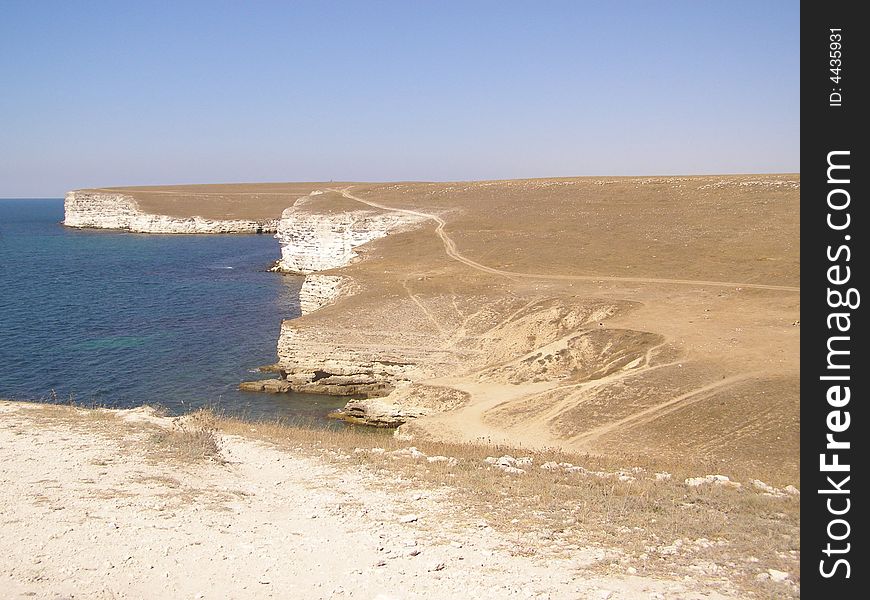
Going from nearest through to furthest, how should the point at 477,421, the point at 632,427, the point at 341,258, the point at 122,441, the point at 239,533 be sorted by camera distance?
the point at 239,533, the point at 122,441, the point at 632,427, the point at 477,421, the point at 341,258

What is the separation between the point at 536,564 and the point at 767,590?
258 centimetres

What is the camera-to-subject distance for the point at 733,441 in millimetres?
17875

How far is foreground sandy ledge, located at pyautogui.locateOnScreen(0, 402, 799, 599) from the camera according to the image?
798 cm

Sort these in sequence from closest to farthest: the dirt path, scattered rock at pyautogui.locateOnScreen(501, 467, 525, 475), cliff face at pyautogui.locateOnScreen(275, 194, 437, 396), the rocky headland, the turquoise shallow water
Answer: scattered rock at pyautogui.locateOnScreen(501, 467, 525, 475) < the rocky headland < cliff face at pyautogui.locateOnScreen(275, 194, 437, 396) < the turquoise shallow water < the dirt path

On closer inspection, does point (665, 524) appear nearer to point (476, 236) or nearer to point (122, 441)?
point (122, 441)

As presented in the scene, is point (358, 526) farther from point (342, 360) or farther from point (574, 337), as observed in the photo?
point (342, 360)

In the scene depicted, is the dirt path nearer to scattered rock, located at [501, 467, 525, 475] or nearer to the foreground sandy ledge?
the foreground sandy ledge

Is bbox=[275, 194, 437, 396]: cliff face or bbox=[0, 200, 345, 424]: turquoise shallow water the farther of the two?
bbox=[0, 200, 345, 424]: turquoise shallow water

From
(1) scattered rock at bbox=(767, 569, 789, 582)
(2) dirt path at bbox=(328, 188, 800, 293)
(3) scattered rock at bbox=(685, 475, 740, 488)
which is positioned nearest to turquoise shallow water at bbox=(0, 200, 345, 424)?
(2) dirt path at bbox=(328, 188, 800, 293)

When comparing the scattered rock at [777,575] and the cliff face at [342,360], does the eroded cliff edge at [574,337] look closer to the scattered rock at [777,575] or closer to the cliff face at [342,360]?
the cliff face at [342,360]

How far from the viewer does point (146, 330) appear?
38500 mm

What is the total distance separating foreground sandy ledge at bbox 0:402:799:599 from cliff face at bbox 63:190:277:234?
10201cm

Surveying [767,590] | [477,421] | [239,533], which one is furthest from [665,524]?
[477,421]
